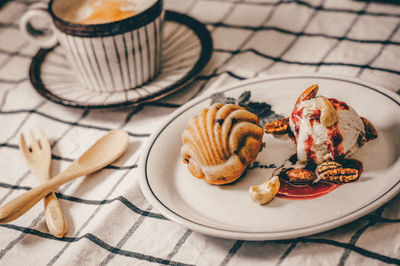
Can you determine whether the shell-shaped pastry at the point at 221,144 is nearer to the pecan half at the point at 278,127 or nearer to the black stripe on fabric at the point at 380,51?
the pecan half at the point at 278,127

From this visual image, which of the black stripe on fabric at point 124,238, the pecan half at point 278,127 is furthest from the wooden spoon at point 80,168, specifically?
the pecan half at point 278,127

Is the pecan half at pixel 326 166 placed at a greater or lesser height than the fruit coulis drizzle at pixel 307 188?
greater

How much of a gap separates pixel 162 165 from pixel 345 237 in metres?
0.26

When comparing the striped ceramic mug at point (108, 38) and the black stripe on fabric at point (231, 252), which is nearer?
the black stripe on fabric at point (231, 252)

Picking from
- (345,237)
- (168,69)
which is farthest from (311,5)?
(345,237)

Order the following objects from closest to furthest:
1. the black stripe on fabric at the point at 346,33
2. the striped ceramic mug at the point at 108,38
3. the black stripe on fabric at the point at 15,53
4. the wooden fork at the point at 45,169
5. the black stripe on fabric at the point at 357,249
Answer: the black stripe on fabric at the point at 357,249
the wooden fork at the point at 45,169
the striped ceramic mug at the point at 108,38
the black stripe on fabric at the point at 346,33
the black stripe on fabric at the point at 15,53

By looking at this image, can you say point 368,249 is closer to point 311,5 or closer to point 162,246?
point 162,246

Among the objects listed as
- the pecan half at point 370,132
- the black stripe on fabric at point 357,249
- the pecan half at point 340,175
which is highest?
the pecan half at point 370,132

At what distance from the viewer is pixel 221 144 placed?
1.71 ft

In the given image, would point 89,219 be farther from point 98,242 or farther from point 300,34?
point 300,34

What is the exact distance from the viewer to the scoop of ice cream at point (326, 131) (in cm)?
51

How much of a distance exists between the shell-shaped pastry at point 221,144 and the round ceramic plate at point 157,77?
0.18 meters

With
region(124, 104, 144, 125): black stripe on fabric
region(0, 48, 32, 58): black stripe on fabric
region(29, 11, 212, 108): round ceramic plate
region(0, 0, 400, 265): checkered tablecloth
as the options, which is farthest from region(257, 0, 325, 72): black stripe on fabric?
region(0, 48, 32, 58): black stripe on fabric

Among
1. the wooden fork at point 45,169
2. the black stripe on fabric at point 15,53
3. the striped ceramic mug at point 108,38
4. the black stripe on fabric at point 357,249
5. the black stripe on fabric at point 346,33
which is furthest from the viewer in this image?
the black stripe on fabric at point 15,53
